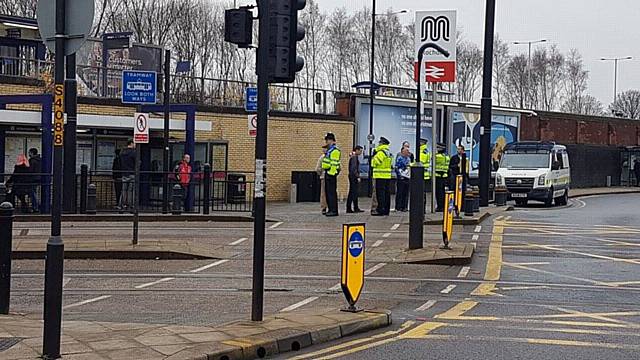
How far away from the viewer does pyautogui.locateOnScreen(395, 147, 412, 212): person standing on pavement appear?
24500 millimetres

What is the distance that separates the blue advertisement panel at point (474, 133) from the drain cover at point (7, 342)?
32.5 metres

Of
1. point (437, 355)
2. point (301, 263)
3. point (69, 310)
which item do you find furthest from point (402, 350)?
point (301, 263)

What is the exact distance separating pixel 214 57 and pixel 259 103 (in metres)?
44.4

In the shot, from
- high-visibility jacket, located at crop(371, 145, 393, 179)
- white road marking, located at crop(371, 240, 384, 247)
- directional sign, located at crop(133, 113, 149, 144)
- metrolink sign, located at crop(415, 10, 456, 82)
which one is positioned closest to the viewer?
directional sign, located at crop(133, 113, 149, 144)

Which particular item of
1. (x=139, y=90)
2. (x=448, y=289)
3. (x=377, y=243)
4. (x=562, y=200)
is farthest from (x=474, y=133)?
(x=448, y=289)

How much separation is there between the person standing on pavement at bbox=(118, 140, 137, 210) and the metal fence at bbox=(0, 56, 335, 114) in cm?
389

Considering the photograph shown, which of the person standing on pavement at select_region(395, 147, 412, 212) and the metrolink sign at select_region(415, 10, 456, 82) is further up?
the metrolink sign at select_region(415, 10, 456, 82)

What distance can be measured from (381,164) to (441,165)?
2.83m

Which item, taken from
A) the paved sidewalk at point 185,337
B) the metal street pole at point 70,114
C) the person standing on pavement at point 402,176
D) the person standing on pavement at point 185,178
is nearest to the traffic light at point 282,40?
the paved sidewalk at point 185,337

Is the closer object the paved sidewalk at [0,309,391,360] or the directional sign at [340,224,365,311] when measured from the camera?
the paved sidewalk at [0,309,391,360]

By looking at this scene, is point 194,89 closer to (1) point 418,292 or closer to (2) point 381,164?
(2) point 381,164

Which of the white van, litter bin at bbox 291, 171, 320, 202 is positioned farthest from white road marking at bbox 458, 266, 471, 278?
the white van

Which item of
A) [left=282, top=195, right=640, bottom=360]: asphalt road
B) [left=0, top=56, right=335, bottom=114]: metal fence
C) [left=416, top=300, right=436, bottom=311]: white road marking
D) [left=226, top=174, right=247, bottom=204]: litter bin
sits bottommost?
[left=416, top=300, right=436, bottom=311]: white road marking

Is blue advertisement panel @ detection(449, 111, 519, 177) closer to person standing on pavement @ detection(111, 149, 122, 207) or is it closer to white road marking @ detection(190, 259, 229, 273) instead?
person standing on pavement @ detection(111, 149, 122, 207)
